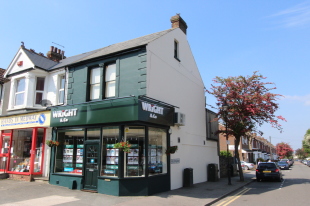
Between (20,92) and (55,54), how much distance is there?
4.92 meters

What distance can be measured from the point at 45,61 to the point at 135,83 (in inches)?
342

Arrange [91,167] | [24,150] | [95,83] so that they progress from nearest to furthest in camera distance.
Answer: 1. [91,167]
2. [95,83]
3. [24,150]

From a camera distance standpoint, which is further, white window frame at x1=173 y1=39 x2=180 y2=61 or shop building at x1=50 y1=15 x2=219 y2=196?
white window frame at x1=173 y1=39 x2=180 y2=61

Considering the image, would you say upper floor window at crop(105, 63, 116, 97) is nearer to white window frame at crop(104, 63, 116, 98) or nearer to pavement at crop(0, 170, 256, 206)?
white window frame at crop(104, 63, 116, 98)

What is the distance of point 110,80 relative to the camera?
1234cm

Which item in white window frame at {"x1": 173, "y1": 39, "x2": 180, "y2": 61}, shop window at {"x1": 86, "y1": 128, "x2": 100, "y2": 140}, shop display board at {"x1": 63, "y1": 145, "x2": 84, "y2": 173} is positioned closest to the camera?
shop window at {"x1": 86, "y1": 128, "x2": 100, "y2": 140}

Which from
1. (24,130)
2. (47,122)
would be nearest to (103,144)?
(47,122)

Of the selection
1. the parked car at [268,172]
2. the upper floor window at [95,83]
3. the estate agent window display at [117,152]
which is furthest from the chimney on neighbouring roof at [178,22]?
the parked car at [268,172]

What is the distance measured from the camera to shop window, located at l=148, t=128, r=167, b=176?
37.2 ft

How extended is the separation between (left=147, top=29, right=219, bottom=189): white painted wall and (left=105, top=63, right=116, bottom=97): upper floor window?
2.02 metres

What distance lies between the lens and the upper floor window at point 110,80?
40.1 ft

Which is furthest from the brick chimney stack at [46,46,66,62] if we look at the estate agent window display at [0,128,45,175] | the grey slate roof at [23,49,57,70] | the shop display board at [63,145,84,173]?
the shop display board at [63,145,84,173]

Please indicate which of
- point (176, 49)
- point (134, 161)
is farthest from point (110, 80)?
point (176, 49)

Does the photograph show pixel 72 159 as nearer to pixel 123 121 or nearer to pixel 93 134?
pixel 93 134
